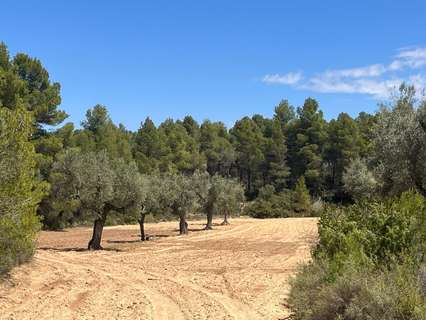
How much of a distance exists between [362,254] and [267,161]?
88867 millimetres

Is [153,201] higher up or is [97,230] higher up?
[153,201]

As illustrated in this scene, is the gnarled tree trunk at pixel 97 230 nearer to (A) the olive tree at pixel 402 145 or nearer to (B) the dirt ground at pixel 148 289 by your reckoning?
(B) the dirt ground at pixel 148 289

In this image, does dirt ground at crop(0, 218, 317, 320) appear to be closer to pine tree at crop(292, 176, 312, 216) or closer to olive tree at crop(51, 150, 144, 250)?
olive tree at crop(51, 150, 144, 250)

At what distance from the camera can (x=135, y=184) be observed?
30.0 m

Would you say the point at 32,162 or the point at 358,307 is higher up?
the point at 32,162

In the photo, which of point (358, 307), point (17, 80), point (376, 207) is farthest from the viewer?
point (17, 80)

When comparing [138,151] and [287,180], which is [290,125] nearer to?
[287,180]

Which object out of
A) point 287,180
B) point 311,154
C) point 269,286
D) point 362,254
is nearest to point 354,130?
point 311,154

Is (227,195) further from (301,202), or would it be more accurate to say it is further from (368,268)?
(368,268)

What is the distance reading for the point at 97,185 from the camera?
29172mm

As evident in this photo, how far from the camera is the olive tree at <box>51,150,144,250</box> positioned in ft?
94.7

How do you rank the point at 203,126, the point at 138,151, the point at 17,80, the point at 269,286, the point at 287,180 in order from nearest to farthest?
the point at 269,286 < the point at 17,80 < the point at 138,151 < the point at 287,180 < the point at 203,126

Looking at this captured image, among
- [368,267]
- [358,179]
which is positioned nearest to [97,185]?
[368,267]

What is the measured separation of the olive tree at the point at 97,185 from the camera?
2886 centimetres
